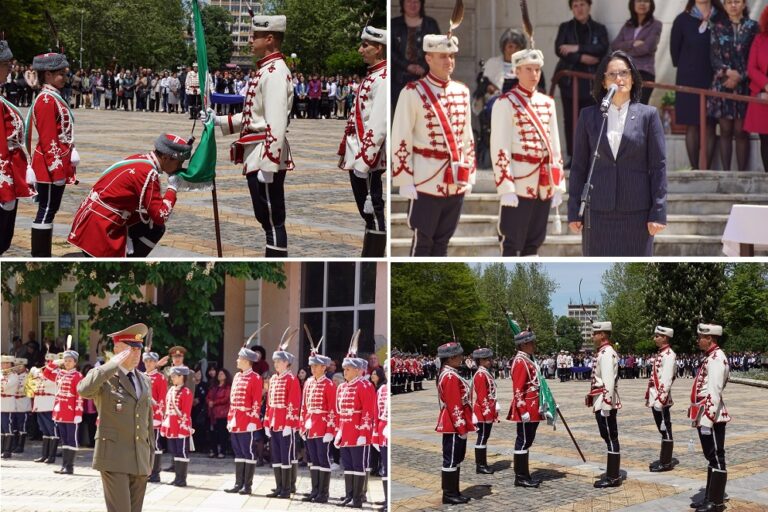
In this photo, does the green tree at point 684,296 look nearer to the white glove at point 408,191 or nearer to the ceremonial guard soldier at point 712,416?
the ceremonial guard soldier at point 712,416

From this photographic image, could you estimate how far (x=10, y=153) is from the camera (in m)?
7.68

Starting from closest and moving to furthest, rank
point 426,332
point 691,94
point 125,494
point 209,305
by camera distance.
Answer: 1. point 125,494
2. point 426,332
3. point 209,305
4. point 691,94

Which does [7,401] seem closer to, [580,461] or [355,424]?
[355,424]

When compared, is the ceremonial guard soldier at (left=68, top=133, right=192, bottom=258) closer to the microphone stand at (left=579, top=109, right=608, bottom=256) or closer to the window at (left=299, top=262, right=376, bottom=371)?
the window at (left=299, top=262, right=376, bottom=371)

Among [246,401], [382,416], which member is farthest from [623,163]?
[246,401]

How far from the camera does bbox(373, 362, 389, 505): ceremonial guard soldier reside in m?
7.57

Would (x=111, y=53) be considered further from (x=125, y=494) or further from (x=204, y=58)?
(x=125, y=494)

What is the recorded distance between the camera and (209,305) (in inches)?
313

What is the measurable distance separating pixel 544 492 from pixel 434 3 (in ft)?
9.53

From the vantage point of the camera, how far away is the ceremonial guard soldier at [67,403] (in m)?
8.20

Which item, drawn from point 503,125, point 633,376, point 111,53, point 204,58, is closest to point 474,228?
point 503,125

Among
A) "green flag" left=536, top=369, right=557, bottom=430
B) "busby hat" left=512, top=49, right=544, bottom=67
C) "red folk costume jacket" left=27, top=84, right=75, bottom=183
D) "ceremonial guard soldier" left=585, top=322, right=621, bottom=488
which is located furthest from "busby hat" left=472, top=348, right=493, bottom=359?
"red folk costume jacket" left=27, top=84, right=75, bottom=183

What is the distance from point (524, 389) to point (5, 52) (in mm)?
3544

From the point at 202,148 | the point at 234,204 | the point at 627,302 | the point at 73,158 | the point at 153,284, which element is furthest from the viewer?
the point at 234,204
